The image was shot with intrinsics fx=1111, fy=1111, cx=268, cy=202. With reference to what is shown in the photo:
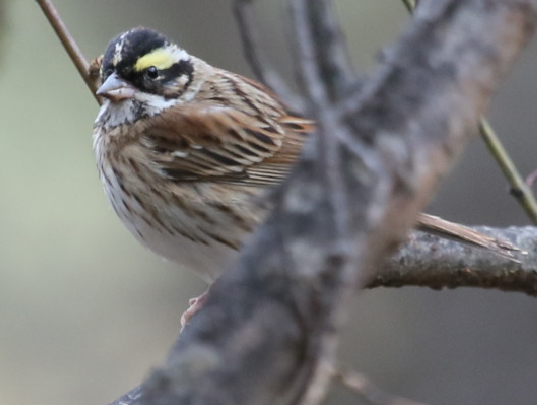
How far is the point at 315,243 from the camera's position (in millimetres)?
1885

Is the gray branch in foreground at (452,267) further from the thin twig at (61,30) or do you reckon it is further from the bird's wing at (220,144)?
the thin twig at (61,30)

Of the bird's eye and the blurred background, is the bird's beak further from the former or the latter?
the blurred background

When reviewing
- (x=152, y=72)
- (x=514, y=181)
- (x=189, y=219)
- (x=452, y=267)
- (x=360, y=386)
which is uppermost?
(x=360, y=386)

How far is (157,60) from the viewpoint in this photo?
16.3 ft

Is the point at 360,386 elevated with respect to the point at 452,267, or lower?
elevated

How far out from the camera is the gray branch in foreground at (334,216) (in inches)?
72.9

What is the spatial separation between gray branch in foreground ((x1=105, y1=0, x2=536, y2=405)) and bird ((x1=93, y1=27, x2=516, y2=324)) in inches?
100

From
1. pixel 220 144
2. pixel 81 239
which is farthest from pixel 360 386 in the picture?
pixel 81 239

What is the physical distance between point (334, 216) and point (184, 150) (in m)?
3.18

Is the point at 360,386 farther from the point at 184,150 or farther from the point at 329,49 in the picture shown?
the point at 184,150

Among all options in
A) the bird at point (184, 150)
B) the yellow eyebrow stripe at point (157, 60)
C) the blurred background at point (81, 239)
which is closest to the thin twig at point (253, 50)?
the bird at point (184, 150)

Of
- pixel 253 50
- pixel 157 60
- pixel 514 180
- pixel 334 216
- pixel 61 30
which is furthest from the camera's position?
pixel 157 60

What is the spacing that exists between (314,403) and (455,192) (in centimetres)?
581

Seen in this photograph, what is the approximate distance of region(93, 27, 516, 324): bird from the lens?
476 cm
